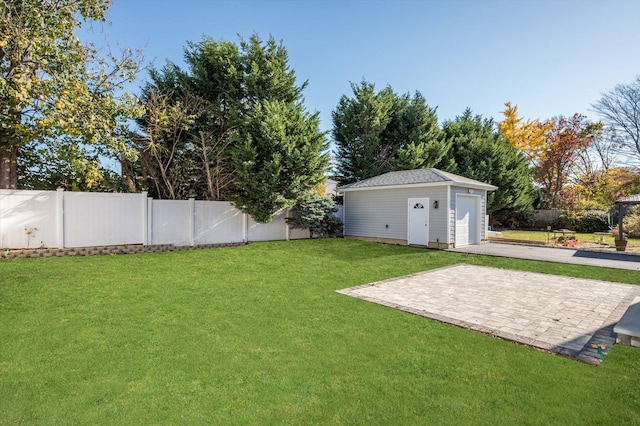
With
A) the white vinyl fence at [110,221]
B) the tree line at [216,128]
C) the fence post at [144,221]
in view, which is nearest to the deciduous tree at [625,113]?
the tree line at [216,128]

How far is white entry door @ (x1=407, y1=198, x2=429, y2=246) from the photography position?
495 inches

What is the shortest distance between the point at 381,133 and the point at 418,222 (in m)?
10.7

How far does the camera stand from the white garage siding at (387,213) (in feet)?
40.1

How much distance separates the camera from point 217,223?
480 inches

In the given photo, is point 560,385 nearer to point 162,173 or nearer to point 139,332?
point 139,332

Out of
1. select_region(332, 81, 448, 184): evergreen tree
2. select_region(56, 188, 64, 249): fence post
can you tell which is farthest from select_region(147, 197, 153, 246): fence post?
select_region(332, 81, 448, 184): evergreen tree

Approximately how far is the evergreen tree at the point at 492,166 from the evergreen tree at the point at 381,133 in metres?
1.51

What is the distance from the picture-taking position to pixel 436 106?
2191cm

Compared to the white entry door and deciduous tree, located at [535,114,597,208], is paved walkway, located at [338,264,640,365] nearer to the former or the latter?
the white entry door

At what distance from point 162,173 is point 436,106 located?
1795 centimetres

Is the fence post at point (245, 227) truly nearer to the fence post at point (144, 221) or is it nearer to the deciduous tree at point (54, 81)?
the fence post at point (144, 221)

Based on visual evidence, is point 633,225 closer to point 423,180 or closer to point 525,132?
point 423,180

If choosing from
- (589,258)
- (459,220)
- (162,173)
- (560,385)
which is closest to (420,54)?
(459,220)

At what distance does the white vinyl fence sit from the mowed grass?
365 centimetres
